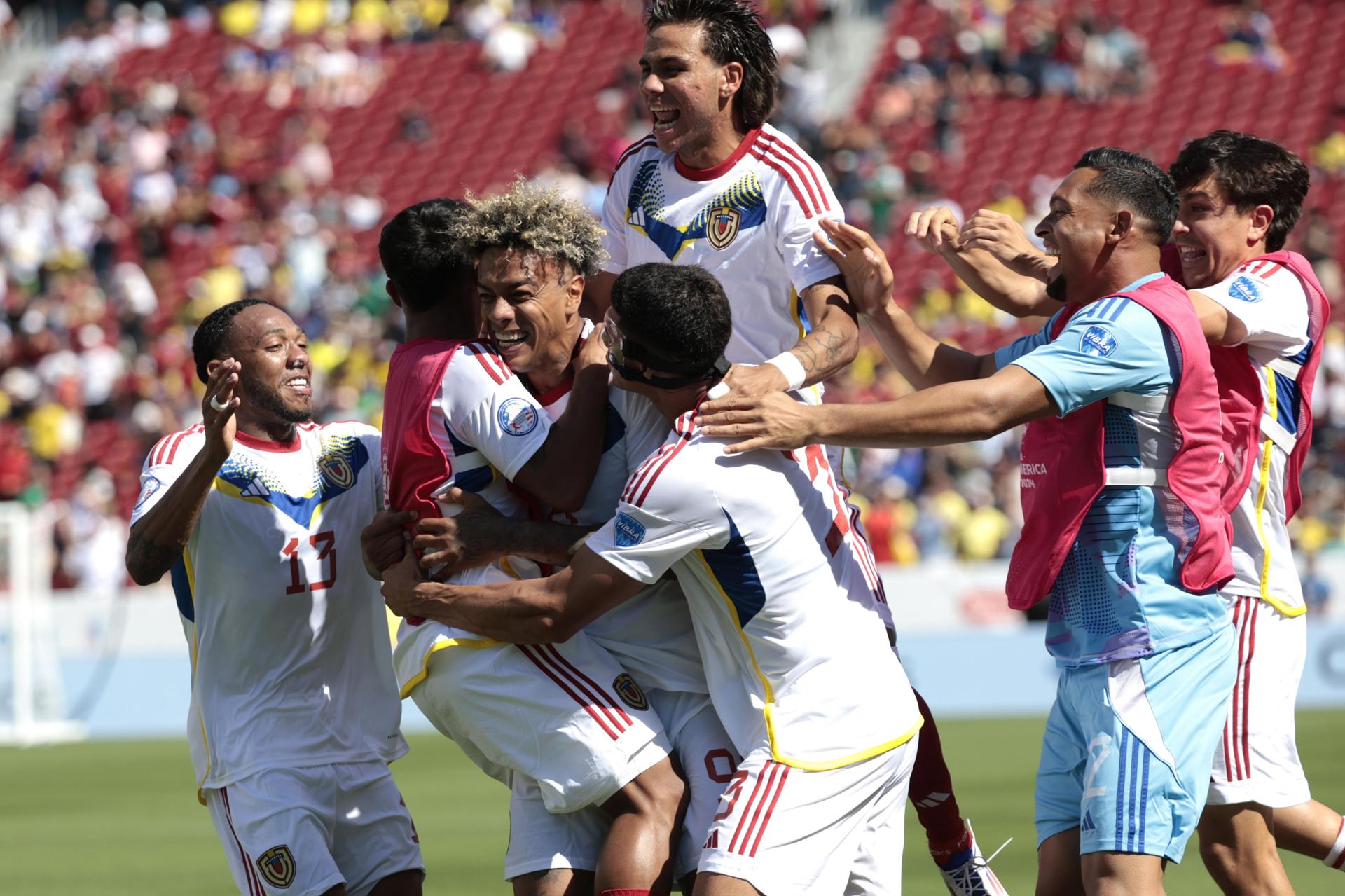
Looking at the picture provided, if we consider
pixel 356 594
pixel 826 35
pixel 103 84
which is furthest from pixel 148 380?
pixel 356 594

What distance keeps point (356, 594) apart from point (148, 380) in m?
16.0

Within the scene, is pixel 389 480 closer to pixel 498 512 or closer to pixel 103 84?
pixel 498 512

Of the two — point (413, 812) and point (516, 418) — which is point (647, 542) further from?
point (413, 812)

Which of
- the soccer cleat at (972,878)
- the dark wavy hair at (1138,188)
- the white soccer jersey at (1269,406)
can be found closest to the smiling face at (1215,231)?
the white soccer jersey at (1269,406)

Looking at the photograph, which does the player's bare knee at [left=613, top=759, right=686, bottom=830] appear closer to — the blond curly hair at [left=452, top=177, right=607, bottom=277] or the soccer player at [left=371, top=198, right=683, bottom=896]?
the soccer player at [left=371, top=198, right=683, bottom=896]

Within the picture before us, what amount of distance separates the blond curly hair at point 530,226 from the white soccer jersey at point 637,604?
0.42 m

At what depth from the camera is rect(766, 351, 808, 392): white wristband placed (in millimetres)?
4621

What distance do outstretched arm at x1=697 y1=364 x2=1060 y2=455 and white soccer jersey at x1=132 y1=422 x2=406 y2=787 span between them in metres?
1.69

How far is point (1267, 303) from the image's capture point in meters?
5.00

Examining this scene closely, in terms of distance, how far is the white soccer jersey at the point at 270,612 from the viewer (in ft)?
17.5

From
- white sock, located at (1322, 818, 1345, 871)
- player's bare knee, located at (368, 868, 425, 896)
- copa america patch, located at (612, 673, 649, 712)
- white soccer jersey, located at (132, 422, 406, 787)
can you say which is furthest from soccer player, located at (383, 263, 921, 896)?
white sock, located at (1322, 818, 1345, 871)

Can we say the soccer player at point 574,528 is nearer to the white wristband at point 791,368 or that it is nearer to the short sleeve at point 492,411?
the short sleeve at point 492,411

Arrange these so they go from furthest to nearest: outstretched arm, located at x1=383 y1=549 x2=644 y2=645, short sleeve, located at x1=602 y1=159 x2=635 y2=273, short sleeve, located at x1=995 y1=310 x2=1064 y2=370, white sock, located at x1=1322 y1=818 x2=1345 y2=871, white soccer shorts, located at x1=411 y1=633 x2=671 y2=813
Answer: short sleeve, located at x1=602 y1=159 x2=635 y2=273, white sock, located at x1=1322 y1=818 x2=1345 y2=871, short sleeve, located at x1=995 y1=310 x2=1064 y2=370, white soccer shorts, located at x1=411 y1=633 x2=671 y2=813, outstretched arm, located at x1=383 y1=549 x2=644 y2=645

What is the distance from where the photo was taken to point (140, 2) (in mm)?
30406
